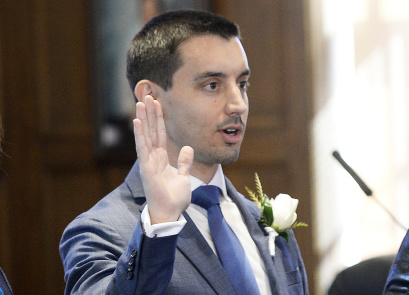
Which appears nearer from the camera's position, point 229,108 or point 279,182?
point 229,108

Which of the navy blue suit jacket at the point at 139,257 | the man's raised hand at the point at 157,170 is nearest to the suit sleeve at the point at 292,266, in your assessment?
the navy blue suit jacket at the point at 139,257

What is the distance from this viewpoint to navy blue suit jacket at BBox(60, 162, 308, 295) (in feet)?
5.31

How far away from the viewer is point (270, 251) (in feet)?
6.96

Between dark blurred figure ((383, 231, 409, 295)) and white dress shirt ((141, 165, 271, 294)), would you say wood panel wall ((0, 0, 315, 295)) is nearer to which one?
white dress shirt ((141, 165, 271, 294))

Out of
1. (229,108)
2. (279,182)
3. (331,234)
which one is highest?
(229,108)

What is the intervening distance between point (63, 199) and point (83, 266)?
122 inches

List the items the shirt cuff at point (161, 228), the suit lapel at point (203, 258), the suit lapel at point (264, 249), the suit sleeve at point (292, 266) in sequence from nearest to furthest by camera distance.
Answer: the shirt cuff at point (161, 228) < the suit lapel at point (203, 258) < the suit lapel at point (264, 249) < the suit sleeve at point (292, 266)

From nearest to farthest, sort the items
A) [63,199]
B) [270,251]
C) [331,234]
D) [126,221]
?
1. [126,221]
2. [270,251]
3. [331,234]
4. [63,199]

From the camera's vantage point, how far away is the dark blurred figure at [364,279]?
2350 millimetres

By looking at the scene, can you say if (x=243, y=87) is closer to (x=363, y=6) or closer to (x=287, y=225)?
(x=287, y=225)

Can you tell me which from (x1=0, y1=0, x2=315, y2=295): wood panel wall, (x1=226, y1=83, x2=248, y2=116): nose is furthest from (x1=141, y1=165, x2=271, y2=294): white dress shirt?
(x1=0, y1=0, x2=315, y2=295): wood panel wall

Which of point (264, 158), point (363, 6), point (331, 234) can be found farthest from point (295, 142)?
point (363, 6)

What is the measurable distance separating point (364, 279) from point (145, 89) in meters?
0.95

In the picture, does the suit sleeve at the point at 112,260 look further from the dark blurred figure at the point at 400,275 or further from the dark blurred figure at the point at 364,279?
the dark blurred figure at the point at 364,279
